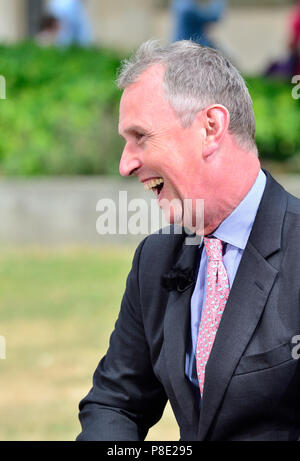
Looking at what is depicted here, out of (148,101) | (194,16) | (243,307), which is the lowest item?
(243,307)

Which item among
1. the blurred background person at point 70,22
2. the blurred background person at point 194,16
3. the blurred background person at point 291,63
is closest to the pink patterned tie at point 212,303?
the blurred background person at point 194,16

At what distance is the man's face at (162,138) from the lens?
263 centimetres

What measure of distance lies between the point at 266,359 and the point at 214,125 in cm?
66

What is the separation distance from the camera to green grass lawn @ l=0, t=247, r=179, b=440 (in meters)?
5.30

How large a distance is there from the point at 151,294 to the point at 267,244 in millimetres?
432

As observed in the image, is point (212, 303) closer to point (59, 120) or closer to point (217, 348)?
point (217, 348)

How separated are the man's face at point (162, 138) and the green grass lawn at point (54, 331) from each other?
103 inches

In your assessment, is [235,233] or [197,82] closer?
[197,82]

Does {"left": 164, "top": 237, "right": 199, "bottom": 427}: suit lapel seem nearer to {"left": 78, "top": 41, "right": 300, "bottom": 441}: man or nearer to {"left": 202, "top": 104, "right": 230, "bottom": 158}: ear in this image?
{"left": 78, "top": 41, "right": 300, "bottom": 441}: man

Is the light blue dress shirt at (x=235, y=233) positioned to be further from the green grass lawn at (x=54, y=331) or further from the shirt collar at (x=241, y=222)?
the green grass lawn at (x=54, y=331)

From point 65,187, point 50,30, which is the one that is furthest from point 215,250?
point 50,30

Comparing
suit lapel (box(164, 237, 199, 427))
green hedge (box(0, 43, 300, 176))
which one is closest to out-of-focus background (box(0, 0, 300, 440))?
green hedge (box(0, 43, 300, 176))

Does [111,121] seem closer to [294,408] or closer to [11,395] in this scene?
[11,395]

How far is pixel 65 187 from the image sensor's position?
9.13m
